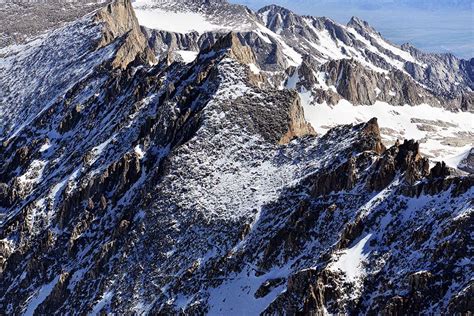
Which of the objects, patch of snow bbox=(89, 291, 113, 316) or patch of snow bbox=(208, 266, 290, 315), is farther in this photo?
patch of snow bbox=(89, 291, 113, 316)

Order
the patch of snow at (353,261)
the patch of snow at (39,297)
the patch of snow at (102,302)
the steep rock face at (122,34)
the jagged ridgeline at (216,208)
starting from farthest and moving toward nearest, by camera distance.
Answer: the steep rock face at (122,34)
the patch of snow at (39,297)
the patch of snow at (102,302)
the patch of snow at (353,261)
the jagged ridgeline at (216,208)

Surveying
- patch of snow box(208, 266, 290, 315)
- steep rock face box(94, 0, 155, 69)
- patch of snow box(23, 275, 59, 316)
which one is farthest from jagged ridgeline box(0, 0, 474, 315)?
steep rock face box(94, 0, 155, 69)

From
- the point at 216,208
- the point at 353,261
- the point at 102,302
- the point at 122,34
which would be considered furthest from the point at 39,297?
the point at 122,34

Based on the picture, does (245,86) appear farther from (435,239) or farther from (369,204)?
(435,239)

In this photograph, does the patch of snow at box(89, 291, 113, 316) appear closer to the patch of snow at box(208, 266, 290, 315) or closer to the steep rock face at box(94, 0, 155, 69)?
the patch of snow at box(208, 266, 290, 315)

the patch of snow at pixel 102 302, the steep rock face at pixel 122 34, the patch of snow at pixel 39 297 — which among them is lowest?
the patch of snow at pixel 39 297

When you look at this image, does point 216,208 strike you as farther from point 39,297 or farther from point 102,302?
point 39,297

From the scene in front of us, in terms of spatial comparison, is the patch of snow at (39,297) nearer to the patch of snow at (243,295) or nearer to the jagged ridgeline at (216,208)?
the jagged ridgeline at (216,208)

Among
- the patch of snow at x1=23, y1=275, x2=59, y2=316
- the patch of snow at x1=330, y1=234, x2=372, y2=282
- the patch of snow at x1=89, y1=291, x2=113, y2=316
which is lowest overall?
the patch of snow at x1=23, y1=275, x2=59, y2=316

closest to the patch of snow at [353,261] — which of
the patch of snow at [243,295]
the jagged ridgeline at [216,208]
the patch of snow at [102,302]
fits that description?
the jagged ridgeline at [216,208]
